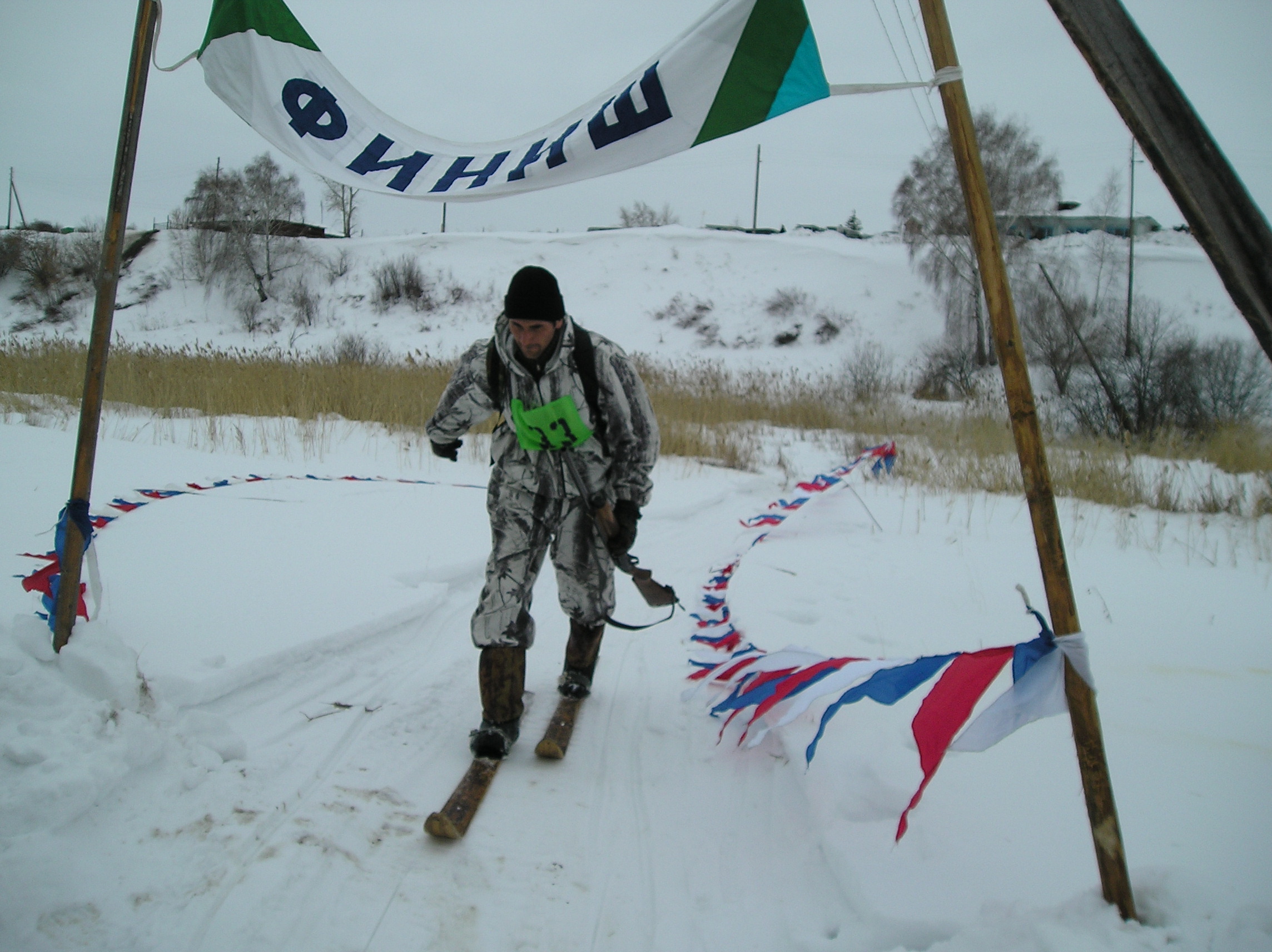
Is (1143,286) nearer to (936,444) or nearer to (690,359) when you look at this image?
(690,359)

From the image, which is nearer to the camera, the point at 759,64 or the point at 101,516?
the point at 759,64

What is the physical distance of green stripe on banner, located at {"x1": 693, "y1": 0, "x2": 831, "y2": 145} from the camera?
7.28ft

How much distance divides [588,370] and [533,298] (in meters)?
0.37

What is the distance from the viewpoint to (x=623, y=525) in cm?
299

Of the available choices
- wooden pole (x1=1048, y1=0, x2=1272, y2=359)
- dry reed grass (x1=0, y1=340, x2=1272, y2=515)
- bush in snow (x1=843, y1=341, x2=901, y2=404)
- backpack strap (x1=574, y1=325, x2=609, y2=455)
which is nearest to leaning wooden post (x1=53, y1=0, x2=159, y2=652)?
backpack strap (x1=574, y1=325, x2=609, y2=455)

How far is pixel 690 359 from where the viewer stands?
27.9 meters

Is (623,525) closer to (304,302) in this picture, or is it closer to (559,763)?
(559,763)

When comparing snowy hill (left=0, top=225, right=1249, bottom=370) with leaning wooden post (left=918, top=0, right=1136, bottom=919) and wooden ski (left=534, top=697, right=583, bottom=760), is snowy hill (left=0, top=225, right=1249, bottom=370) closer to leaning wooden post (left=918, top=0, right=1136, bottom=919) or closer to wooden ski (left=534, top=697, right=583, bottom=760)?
wooden ski (left=534, top=697, right=583, bottom=760)

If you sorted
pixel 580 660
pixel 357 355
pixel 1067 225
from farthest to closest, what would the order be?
1. pixel 1067 225
2. pixel 357 355
3. pixel 580 660

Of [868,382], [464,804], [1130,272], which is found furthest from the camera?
[1130,272]

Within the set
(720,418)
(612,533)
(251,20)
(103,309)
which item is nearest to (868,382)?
(720,418)

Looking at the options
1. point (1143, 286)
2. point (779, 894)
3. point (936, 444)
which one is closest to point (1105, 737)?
point (779, 894)

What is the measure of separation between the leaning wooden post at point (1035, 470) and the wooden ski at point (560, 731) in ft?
5.64

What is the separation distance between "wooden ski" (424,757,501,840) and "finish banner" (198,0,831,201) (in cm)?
203
